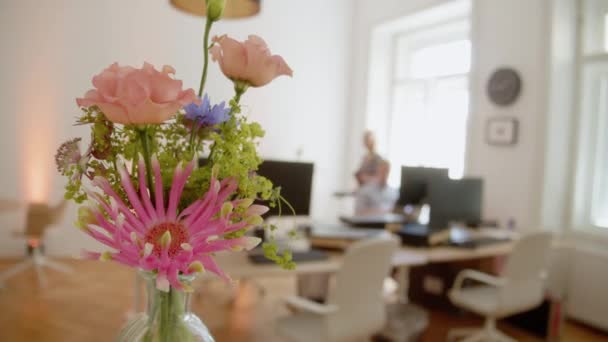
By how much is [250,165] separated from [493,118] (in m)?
4.42

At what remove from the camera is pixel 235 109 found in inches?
25.0

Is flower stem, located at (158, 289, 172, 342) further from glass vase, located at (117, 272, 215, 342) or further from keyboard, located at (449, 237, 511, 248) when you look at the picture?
keyboard, located at (449, 237, 511, 248)

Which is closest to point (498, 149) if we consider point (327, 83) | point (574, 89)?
point (574, 89)

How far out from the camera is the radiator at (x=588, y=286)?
12.0 feet

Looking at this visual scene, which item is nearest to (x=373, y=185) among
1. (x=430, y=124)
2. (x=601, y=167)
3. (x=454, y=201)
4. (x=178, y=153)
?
(x=454, y=201)

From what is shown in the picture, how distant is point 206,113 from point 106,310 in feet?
10.8

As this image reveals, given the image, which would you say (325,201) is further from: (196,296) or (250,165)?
(250,165)

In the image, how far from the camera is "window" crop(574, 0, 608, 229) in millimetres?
3879

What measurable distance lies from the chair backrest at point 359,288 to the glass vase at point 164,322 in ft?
4.26

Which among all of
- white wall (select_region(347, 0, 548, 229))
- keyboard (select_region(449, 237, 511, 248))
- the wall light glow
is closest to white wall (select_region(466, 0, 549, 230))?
white wall (select_region(347, 0, 548, 229))

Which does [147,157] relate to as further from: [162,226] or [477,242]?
[477,242]

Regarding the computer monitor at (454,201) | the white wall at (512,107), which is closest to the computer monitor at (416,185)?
the computer monitor at (454,201)

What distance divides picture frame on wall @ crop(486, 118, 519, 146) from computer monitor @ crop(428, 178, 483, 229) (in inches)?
47.5

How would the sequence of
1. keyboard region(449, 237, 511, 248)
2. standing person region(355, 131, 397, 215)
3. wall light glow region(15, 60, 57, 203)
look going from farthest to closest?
standing person region(355, 131, 397, 215)
keyboard region(449, 237, 511, 248)
wall light glow region(15, 60, 57, 203)
